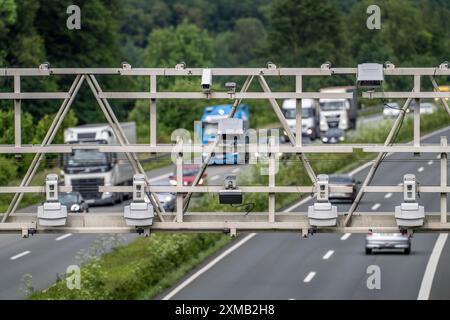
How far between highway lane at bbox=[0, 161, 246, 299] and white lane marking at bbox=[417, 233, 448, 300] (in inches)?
523

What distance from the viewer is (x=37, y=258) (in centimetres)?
6209

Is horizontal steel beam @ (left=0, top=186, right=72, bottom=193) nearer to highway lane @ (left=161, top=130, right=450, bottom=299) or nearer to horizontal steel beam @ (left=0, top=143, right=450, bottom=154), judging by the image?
horizontal steel beam @ (left=0, top=143, right=450, bottom=154)

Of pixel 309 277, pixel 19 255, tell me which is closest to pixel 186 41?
pixel 19 255

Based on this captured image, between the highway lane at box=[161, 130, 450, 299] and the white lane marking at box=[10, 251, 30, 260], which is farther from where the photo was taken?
the white lane marking at box=[10, 251, 30, 260]

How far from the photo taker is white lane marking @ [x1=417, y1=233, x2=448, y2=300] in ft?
181

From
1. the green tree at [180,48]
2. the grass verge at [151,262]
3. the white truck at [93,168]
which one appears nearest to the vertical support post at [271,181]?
the grass verge at [151,262]

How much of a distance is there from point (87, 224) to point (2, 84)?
56239mm

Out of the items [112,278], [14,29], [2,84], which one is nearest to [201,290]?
[112,278]

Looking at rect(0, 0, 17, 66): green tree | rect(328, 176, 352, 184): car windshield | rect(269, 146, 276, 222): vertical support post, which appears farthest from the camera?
rect(0, 0, 17, 66): green tree

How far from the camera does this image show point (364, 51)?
488 ft

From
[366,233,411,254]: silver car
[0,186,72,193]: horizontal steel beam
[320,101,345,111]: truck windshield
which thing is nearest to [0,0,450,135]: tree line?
[320,101,345,111]: truck windshield

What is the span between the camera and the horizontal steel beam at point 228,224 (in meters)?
28.1
